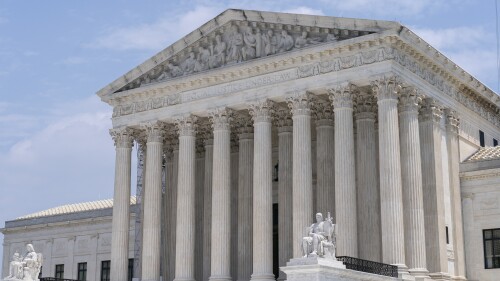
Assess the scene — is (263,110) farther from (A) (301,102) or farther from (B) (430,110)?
(B) (430,110)

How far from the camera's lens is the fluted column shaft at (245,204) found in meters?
50.5

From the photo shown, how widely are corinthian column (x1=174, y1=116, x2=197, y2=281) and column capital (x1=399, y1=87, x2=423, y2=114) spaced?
12.9 metres

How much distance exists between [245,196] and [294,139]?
310 inches

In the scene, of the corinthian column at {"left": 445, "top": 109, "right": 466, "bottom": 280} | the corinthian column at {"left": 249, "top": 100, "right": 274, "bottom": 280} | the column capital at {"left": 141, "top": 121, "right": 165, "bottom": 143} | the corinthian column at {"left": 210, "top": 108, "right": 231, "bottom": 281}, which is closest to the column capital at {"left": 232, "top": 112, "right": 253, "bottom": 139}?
the corinthian column at {"left": 210, "top": 108, "right": 231, "bottom": 281}

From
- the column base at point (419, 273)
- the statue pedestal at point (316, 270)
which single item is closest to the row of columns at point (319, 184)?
the column base at point (419, 273)

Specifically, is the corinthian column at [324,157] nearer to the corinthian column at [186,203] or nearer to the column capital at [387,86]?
the column capital at [387,86]

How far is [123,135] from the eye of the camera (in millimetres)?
53656

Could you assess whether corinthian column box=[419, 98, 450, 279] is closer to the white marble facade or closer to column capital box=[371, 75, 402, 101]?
the white marble facade

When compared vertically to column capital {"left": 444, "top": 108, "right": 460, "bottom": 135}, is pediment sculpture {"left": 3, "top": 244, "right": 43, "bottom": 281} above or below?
below

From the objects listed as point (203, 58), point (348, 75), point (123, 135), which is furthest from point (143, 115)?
point (348, 75)

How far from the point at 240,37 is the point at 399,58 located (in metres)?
10.2

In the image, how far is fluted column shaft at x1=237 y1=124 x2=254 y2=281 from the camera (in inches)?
1987

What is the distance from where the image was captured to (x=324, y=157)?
49.4 metres

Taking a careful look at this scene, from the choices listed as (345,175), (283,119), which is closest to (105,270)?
(283,119)
